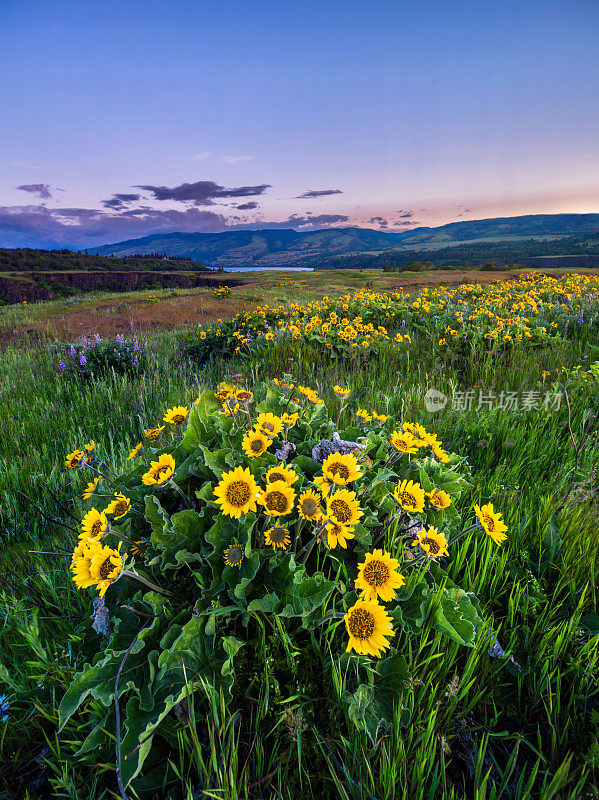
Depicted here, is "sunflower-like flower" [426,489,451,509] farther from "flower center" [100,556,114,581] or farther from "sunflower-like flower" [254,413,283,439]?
"flower center" [100,556,114,581]

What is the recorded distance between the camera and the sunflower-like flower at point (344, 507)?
1.41 m

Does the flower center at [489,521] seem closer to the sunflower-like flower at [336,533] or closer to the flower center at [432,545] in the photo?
the flower center at [432,545]

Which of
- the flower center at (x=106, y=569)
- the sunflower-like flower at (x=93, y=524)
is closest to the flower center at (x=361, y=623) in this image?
the flower center at (x=106, y=569)

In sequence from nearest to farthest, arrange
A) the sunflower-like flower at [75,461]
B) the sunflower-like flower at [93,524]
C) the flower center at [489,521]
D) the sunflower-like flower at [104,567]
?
the sunflower-like flower at [104,567]
the sunflower-like flower at [93,524]
the flower center at [489,521]
the sunflower-like flower at [75,461]

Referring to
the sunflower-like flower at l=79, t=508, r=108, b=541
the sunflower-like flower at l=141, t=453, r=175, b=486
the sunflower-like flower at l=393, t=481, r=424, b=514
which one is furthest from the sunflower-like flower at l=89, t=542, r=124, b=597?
the sunflower-like flower at l=393, t=481, r=424, b=514

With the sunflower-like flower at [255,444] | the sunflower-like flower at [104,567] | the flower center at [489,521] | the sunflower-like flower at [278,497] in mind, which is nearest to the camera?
the sunflower-like flower at [104,567]

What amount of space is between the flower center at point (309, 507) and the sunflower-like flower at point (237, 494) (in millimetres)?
182

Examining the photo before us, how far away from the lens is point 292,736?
46.9 inches

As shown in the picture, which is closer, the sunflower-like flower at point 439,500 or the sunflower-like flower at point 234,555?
the sunflower-like flower at point 234,555

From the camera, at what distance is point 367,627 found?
4.00 feet

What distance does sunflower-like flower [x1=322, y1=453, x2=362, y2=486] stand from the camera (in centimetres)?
147

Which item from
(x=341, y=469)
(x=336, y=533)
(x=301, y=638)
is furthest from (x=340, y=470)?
(x=301, y=638)

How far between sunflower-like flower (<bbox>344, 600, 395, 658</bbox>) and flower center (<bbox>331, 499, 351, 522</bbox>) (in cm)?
29

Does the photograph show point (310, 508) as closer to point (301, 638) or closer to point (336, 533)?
point (336, 533)
